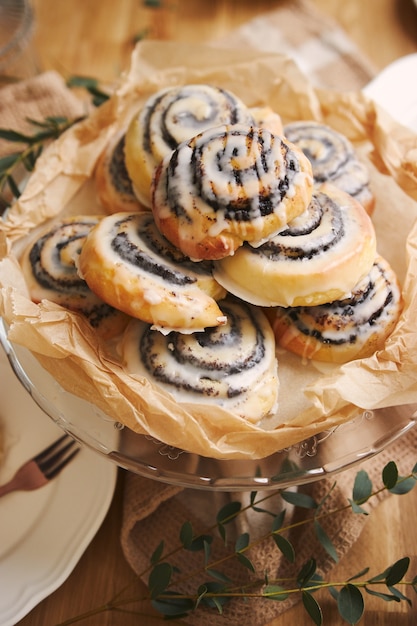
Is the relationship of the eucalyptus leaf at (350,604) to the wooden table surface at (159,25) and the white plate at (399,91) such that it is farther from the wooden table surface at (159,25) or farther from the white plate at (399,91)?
the wooden table surface at (159,25)

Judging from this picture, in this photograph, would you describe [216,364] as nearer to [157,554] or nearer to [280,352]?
[280,352]

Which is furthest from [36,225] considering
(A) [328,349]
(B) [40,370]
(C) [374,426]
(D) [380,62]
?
(D) [380,62]

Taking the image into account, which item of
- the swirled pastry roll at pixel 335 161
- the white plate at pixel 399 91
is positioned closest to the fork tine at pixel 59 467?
the swirled pastry roll at pixel 335 161

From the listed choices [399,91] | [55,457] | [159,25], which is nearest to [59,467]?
[55,457]

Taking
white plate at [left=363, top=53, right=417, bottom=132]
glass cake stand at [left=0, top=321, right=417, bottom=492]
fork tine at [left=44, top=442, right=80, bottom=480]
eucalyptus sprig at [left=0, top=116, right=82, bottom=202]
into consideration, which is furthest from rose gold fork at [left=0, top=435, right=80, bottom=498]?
white plate at [left=363, top=53, right=417, bottom=132]

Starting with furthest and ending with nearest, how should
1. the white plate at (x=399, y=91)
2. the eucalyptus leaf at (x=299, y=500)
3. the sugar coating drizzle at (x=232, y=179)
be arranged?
the white plate at (x=399, y=91)
the eucalyptus leaf at (x=299, y=500)
the sugar coating drizzle at (x=232, y=179)

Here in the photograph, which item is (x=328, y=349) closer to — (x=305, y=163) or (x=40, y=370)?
Result: (x=305, y=163)

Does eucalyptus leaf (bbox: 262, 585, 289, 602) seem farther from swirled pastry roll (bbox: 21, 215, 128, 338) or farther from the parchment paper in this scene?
swirled pastry roll (bbox: 21, 215, 128, 338)

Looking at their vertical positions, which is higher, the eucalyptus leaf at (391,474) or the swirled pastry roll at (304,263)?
the swirled pastry roll at (304,263)
